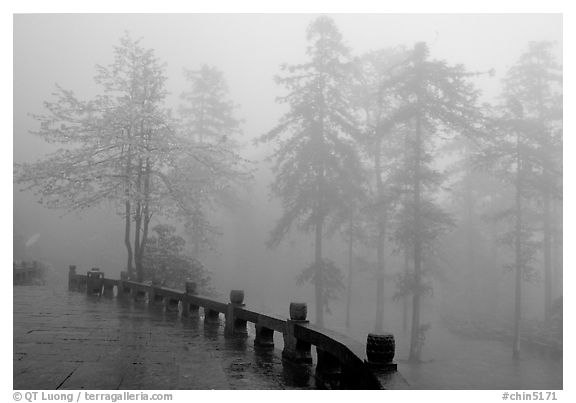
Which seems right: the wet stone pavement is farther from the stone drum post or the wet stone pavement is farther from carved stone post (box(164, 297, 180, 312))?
the stone drum post

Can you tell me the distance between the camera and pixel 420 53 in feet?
65.4

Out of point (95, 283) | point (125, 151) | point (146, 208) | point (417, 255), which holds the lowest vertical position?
point (95, 283)

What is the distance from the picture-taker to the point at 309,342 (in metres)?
6.76

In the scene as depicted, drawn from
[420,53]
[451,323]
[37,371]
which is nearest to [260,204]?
[451,323]

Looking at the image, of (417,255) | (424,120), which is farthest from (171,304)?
(424,120)

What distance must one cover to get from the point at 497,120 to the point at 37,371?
1984 cm

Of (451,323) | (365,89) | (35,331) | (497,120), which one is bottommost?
(451,323)

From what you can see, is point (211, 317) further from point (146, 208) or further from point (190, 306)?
point (146, 208)

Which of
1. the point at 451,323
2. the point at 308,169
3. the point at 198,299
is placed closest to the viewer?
the point at 198,299

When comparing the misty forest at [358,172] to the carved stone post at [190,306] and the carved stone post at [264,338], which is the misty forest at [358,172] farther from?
the carved stone post at [264,338]

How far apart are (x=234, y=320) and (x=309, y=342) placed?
335cm

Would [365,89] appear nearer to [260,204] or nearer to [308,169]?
[308,169]

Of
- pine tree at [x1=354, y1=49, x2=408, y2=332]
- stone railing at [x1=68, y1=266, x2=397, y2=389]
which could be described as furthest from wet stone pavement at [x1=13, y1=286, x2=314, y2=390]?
pine tree at [x1=354, y1=49, x2=408, y2=332]

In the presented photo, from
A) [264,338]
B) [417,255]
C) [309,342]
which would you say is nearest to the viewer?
[309,342]
